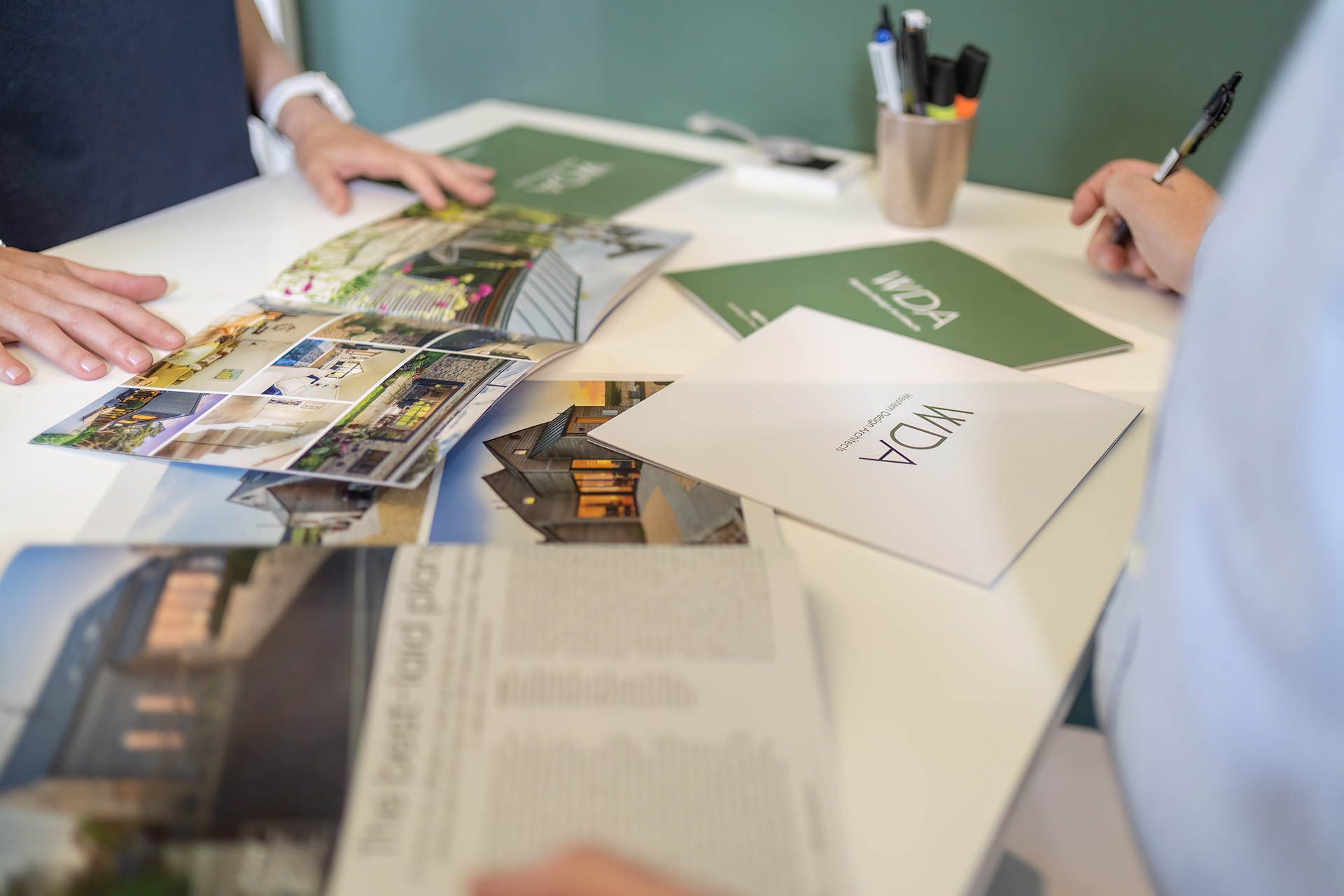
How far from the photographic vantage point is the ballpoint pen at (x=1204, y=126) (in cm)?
72

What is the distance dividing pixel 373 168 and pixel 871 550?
0.73 metres

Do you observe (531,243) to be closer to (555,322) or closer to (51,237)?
(555,322)

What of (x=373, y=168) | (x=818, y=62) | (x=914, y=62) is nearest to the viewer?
(x=914, y=62)

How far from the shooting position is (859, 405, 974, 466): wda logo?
550 millimetres

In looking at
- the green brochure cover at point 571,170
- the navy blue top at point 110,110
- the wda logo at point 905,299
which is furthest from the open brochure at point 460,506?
the navy blue top at point 110,110

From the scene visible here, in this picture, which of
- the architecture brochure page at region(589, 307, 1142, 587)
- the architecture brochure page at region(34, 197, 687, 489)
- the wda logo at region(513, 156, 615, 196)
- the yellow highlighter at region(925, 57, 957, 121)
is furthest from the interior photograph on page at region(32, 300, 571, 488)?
the yellow highlighter at region(925, 57, 957, 121)

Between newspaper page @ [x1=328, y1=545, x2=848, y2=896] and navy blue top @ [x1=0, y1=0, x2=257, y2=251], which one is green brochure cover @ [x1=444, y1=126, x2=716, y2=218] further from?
newspaper page @ [x1=328, y1=545, x2=848, y2=896]

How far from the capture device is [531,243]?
82 centimetres

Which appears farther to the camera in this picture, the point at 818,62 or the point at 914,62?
the point at 818,62

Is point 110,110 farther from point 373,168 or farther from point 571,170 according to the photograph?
point 571,170

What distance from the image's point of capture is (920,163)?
2.88 ft

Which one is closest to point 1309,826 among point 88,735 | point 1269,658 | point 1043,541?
point 1269,658

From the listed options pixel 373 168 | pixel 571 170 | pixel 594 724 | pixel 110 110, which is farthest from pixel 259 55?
pixel 594 724

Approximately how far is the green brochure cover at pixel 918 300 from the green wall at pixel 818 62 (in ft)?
0.92
